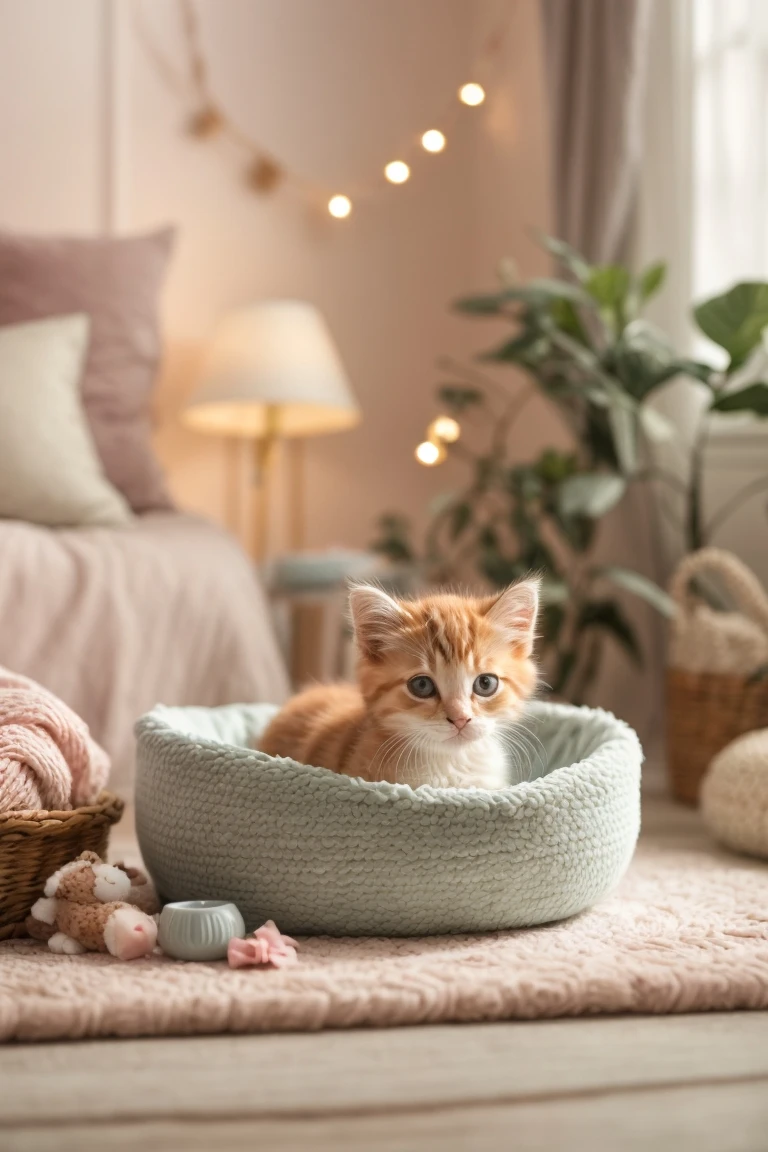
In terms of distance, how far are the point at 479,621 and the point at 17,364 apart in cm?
135

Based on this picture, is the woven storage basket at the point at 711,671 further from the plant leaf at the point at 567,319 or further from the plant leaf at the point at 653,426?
the plant leaf at the point at 567,319

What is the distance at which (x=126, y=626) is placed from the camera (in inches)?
79.6

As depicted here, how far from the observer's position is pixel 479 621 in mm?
1354

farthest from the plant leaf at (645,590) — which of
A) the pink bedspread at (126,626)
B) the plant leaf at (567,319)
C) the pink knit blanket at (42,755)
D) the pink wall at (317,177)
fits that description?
the pink knit blanket at (42,755)

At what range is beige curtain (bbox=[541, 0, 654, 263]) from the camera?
8.45 ft

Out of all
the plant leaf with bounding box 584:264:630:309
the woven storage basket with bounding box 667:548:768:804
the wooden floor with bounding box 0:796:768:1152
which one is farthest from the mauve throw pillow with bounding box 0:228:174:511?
the wooden floor with bounding box 0:796:768:1152

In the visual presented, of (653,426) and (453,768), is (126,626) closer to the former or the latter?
(453,768)

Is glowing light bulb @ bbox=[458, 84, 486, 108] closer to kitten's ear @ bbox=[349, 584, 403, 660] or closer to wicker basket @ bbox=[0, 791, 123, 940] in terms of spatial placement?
kitten's ear @ bbox=[349, 584, 403, 660]

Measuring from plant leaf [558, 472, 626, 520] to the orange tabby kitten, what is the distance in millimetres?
721

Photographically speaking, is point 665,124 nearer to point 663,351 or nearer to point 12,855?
point 663,351

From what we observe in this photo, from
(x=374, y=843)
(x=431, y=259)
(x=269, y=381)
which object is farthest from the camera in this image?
(x=431, y=259)

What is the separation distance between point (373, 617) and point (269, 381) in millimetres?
1602

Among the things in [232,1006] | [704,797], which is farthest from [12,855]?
[704,797]

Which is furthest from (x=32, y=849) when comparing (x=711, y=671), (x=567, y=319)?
(x=567, y=319)
